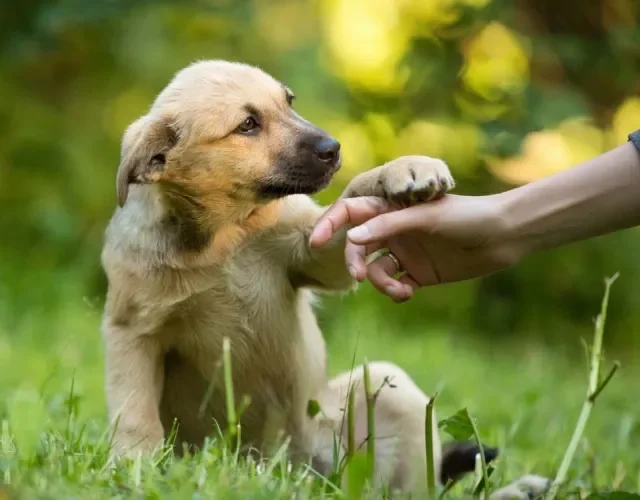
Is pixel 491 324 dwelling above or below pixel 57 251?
below

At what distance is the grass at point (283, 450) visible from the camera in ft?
8.16

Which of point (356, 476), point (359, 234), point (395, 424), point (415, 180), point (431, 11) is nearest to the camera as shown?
point (356, 476)

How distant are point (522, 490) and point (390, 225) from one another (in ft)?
3.57

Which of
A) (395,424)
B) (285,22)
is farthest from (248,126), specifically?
(285,22)

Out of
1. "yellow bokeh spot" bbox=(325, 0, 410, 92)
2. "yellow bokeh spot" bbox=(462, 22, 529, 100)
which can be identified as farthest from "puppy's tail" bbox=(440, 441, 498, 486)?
"yellow bokeh spot" bbox=(325, 0, 410, 92)

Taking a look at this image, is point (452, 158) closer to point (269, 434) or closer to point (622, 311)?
point (622, 311)

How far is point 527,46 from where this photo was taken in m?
7.68

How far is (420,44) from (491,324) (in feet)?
8.18

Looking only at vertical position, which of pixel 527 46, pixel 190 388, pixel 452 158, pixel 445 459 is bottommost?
pixel 445 459

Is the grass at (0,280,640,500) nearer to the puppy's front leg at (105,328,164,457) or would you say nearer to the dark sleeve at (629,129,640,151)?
the puppy's front leg at (105,328,164,457)

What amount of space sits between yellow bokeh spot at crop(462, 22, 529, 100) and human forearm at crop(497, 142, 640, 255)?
4.41m

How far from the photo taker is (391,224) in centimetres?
298

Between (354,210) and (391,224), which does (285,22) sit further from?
(391,224)

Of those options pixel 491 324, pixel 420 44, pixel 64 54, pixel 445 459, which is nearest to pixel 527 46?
pixel 420 44
